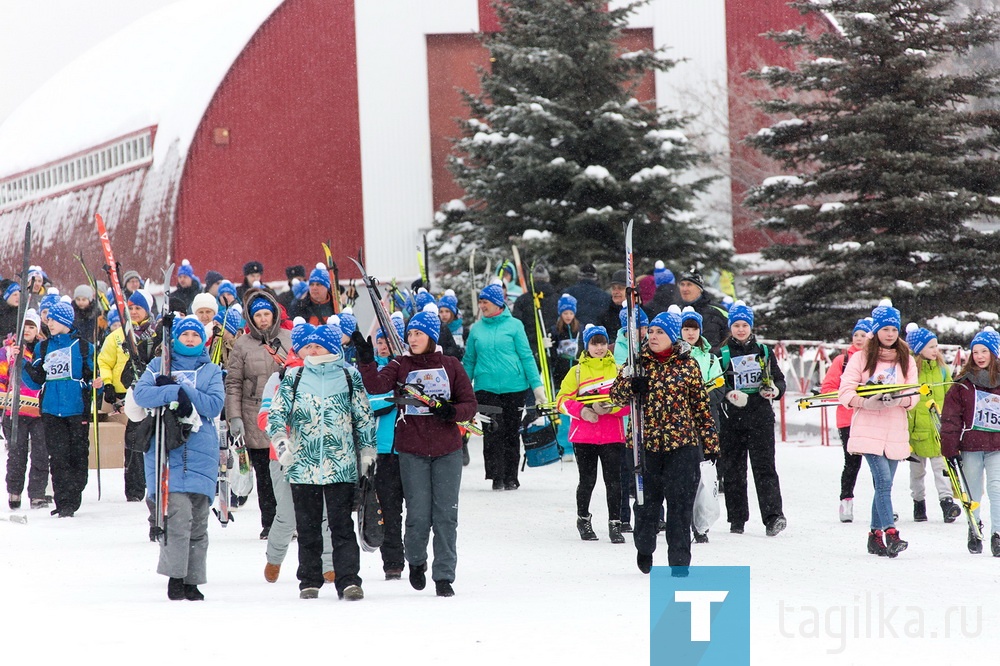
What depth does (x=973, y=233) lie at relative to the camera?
65.3 ft

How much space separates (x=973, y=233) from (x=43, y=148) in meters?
21.9

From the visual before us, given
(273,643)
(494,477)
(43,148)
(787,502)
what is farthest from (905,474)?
(43,148)

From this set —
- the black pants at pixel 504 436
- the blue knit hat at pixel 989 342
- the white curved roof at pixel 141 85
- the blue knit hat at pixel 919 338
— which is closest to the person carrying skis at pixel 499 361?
the black pants at pixel 504 436

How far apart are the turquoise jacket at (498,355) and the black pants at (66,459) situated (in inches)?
130

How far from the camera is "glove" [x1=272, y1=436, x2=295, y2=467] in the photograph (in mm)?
7676

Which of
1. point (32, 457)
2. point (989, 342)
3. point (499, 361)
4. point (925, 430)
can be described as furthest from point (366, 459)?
point (32, 457)

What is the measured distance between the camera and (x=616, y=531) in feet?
33.4

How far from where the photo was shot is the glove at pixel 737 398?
10297 millimetres

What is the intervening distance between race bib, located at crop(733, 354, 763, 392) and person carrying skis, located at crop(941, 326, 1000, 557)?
1319 mm

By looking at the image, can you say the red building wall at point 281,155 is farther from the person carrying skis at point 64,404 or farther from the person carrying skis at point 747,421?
the person carrying skis at point 747,421

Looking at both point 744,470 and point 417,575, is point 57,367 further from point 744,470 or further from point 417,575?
point 744,470

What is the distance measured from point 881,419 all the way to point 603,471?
75.2 inches

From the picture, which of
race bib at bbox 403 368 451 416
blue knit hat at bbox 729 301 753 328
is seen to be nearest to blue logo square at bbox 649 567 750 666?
race bib at bbox 403 368 451 416

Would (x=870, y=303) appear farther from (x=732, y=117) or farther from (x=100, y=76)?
(x=100, y=76)
